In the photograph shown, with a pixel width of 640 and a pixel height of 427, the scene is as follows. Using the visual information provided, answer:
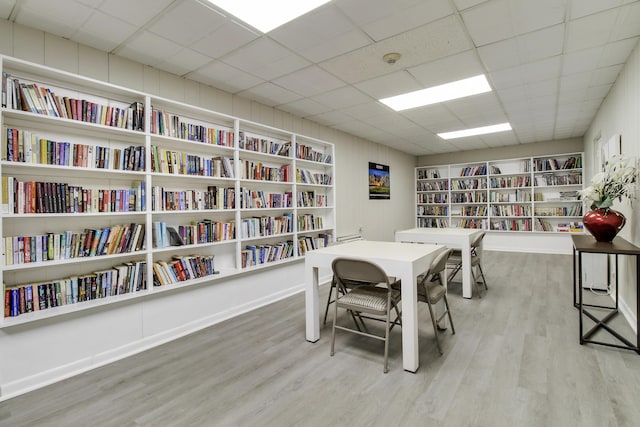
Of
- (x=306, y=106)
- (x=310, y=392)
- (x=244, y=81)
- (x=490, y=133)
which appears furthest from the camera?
(x=490, y=133)

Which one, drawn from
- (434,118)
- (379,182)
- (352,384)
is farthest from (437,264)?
(379,182)

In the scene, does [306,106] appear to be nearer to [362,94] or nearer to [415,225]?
[362,94]

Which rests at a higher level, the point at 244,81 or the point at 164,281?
the point at 244,81

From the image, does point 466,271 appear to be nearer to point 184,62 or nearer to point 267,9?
point 267,9

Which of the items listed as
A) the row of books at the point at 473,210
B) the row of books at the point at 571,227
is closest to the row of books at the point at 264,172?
the row of books at the point at 473,210

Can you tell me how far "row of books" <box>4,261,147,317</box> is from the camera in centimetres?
214

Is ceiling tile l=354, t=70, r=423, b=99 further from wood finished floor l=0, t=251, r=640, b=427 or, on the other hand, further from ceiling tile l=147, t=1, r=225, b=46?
wood finished floor l=0, t=251, r=640, b=427

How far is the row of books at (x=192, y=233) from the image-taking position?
2898 millimetres

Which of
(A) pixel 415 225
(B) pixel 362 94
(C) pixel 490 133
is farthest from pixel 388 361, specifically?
(A) pixel 415 225

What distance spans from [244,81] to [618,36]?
11.3 feet

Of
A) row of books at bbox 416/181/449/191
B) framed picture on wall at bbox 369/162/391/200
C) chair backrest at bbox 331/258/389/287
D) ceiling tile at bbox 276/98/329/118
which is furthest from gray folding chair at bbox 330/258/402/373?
row of books at bbox 416/181/449/191

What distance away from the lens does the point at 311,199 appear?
4.73 meters

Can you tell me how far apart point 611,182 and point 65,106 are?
4.52 metres

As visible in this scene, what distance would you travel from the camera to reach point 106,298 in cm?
252
